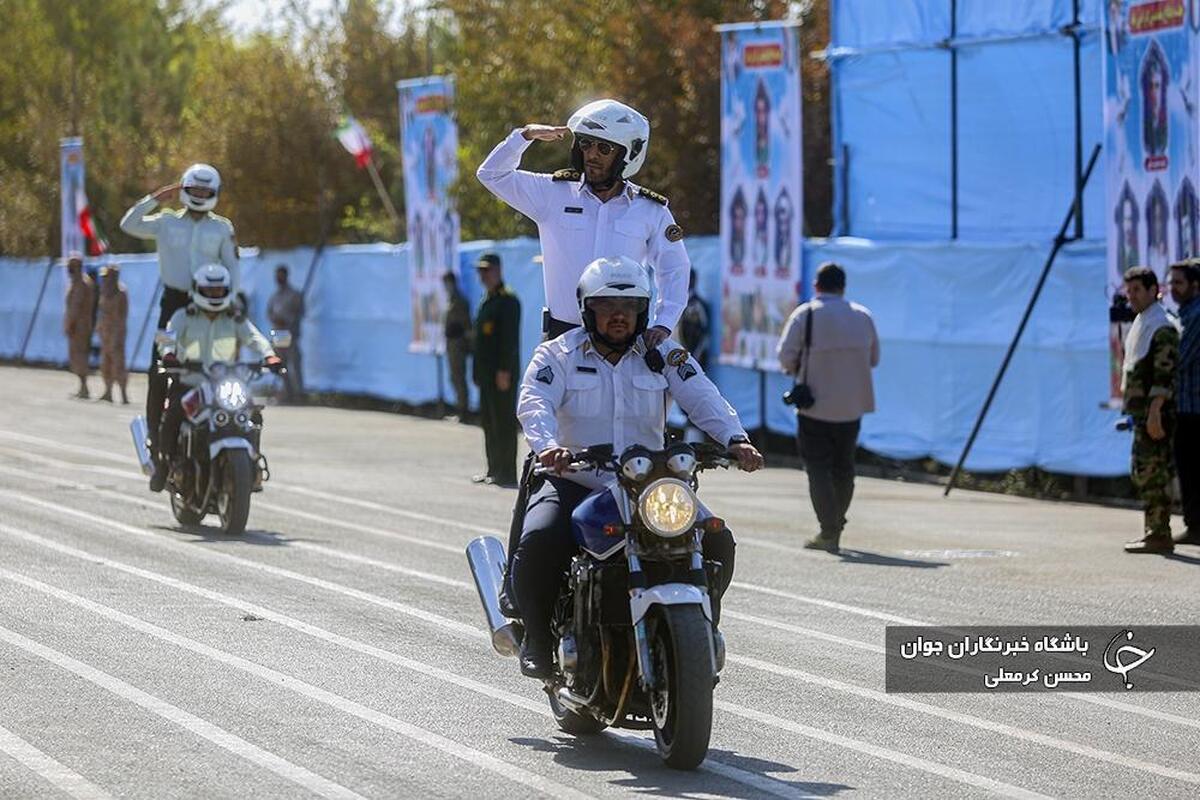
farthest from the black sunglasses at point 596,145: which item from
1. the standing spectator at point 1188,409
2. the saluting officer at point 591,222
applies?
the standing spectator at point 1188,409

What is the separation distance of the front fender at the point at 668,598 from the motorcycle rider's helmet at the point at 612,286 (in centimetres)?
104

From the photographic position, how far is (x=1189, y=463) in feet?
52.6

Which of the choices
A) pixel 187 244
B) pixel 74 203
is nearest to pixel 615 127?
pixel 187 244

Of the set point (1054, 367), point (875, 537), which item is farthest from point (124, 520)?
point (1054, 367)

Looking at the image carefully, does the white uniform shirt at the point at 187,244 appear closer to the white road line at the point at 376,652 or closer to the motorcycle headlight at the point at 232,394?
the motorcycle headlight at the point at 232,394

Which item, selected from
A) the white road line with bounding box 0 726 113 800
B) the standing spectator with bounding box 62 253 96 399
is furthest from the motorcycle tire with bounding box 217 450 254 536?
the standing spectator with bounding box 62 253 96 399

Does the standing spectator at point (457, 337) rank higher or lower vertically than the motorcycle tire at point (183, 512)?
higher

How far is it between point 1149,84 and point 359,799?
40.2 feet

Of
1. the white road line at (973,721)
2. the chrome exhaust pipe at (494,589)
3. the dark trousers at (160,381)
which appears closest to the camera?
the white road line at (973,721)

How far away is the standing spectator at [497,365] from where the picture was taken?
21203mm

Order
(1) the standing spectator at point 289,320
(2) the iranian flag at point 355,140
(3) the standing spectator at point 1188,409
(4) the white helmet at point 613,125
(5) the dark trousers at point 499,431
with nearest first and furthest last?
(4) the white helmet at point 613,125 < (3) the standing spectator at point 1188,409 < (5) the dark trousers at point 499,431 < (1) the standing spectator at point 289,320 < (2) the iranian flag at point 355,140

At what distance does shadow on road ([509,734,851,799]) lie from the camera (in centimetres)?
759

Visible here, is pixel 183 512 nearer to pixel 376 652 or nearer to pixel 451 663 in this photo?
pixel 376 652

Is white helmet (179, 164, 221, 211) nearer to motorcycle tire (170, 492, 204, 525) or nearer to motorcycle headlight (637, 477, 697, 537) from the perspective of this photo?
motorcycle tire (170, 492, 204, 525)
